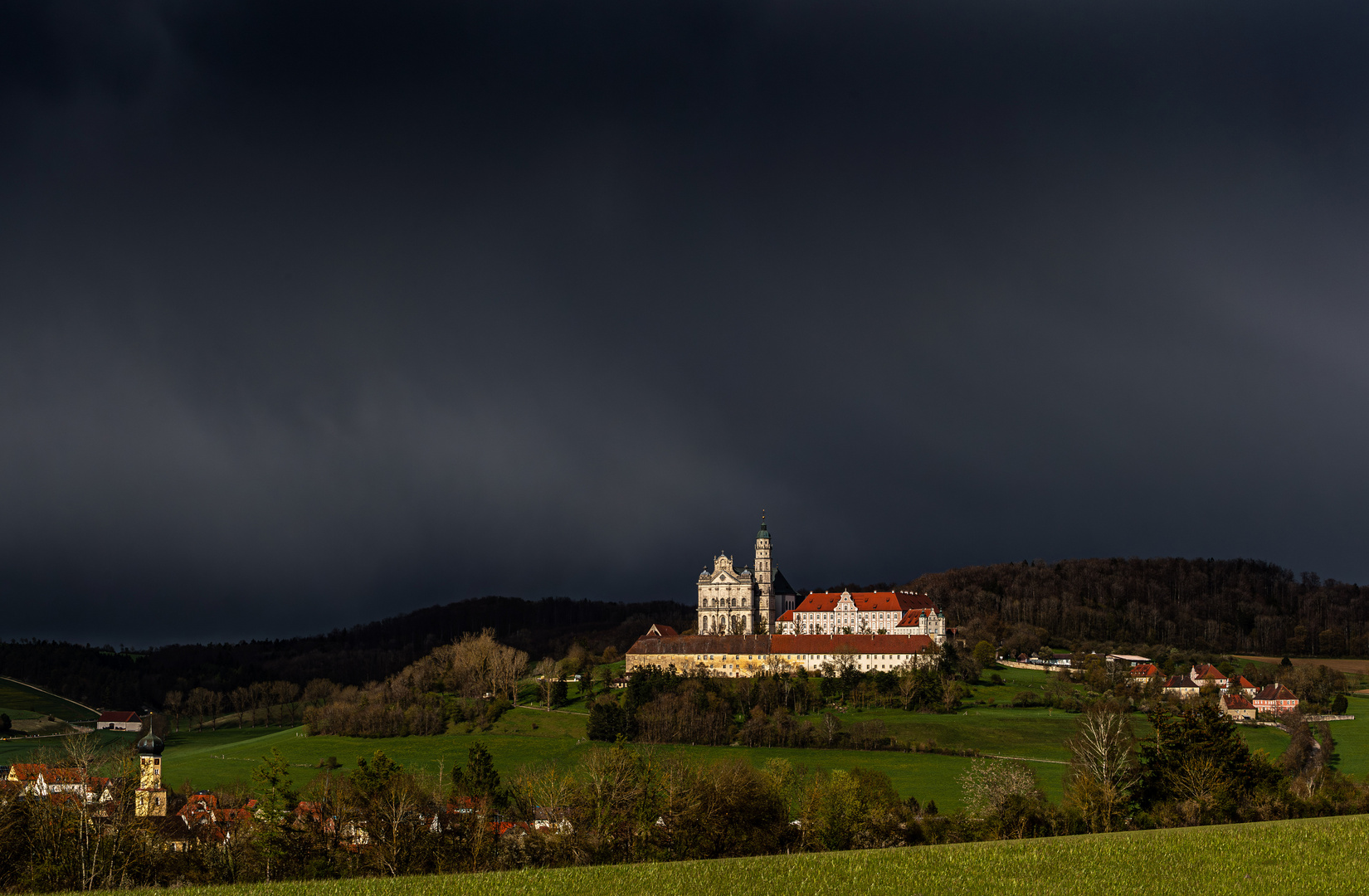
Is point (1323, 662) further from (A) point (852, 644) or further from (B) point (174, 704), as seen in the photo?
(B) point (174, 704)

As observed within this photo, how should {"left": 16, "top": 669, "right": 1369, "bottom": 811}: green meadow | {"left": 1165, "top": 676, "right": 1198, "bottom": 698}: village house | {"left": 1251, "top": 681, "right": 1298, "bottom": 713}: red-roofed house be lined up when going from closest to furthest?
{"left": 16, "top": 669, "right": 1369, "bottom": 811}: green meadow
{"left": 1251, "top": 681, "right": 1298, "bottom": 713}: red-roofed house
{"left": 1165, "top": 676, "right": 1198, "bottom": 698}: village house

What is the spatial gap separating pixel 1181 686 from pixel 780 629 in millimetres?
58494

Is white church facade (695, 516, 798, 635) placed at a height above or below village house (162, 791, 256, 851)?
above

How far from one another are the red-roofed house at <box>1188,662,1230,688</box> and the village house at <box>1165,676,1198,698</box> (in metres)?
1.03

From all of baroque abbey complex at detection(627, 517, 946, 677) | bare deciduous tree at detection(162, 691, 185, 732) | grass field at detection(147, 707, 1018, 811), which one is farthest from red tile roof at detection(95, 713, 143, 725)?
baroque abbey complex at detection(627, 517, 946, 677)

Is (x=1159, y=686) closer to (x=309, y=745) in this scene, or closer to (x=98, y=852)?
(x=309, y=745)

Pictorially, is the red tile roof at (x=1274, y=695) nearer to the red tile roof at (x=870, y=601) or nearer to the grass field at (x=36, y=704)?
the red tile roof at (x=870, y=601)

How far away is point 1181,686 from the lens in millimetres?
113750

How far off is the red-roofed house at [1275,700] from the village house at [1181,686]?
601 cm

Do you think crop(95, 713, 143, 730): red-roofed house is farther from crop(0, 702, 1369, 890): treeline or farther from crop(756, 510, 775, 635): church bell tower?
crop(0, 702, 1369, 890): treeline


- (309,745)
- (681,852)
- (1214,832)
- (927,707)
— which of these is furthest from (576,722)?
(1214,832)

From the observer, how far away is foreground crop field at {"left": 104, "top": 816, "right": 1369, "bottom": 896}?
2300 centimetres

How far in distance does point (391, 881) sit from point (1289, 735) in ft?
302

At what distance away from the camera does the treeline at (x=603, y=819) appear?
36.8 metres
